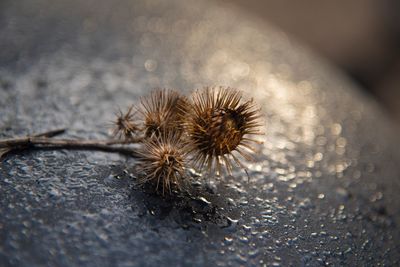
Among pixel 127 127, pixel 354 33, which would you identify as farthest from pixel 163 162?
pixel 354 33

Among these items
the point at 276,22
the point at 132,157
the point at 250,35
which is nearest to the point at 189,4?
the point at 250,35

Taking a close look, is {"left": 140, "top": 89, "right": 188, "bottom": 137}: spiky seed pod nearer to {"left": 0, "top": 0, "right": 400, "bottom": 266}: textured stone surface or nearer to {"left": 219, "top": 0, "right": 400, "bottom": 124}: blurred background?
{"left": 0, "top": 0, "right": 400, "bottom": 266}: textured stone surface

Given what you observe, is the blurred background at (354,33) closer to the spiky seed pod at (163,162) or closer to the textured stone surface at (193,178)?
the textured stone surface at (193,178)

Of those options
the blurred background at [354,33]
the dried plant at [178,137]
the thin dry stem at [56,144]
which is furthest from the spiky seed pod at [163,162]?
the blurred background at [354,33]

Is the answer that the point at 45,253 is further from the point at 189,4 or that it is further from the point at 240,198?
the point at 189,4

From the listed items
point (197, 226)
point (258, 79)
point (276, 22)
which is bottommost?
point (197, 226)

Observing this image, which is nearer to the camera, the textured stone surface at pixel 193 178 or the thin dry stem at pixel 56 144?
the textured stone surface at pixel 193 178

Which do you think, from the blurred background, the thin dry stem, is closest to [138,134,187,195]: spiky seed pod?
the thin dry stem
